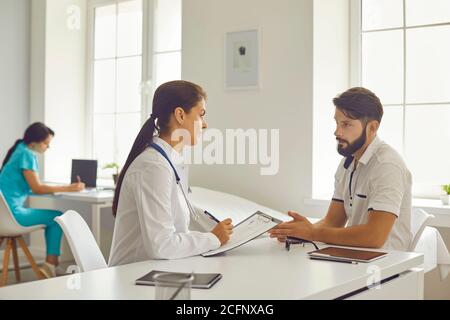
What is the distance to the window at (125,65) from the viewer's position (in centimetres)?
497

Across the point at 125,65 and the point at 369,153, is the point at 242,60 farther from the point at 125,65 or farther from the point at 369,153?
the point at 369,153

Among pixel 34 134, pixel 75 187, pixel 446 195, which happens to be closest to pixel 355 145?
pixel 446 195

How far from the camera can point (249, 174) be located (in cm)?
398

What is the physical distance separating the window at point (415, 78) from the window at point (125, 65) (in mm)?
1819

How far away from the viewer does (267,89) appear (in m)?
3.86

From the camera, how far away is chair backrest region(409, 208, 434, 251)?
2.21 meters

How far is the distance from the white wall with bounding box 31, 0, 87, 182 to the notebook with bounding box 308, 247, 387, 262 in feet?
12.9

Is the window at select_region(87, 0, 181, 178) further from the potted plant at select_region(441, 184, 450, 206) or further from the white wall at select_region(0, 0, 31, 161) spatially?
the potted plant at select_region(441, 184, 450, 206)

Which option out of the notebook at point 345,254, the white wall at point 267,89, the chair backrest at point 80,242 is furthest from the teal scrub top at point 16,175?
the notebook at point 345,254

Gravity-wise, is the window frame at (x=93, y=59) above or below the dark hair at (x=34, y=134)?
above

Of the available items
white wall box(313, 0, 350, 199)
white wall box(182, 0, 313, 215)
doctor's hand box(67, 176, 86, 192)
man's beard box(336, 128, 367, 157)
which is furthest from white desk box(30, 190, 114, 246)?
man's beard box(336, 128, 367, 157)

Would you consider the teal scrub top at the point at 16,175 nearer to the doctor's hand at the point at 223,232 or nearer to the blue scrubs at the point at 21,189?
the blue scrubs at the point at 21,189

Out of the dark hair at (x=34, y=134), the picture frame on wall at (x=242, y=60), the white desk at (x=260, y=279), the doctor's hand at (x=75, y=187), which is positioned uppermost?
the picture frame on wall at (x=242, y=60)

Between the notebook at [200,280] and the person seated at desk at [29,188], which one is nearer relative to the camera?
the notebook at [200,280]
